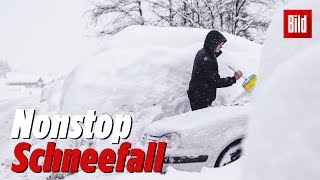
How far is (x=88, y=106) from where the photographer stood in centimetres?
677

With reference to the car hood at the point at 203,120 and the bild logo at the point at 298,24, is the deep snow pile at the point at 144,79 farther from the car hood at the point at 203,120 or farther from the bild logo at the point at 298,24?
the bild logo at the point at 298,24

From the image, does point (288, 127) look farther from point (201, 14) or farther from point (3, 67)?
point (3, 67)

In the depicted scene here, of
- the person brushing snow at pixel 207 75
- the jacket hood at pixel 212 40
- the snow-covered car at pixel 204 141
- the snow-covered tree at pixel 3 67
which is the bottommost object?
the snow-covered tree at pixel 3 67

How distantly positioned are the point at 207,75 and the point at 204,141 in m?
1.44

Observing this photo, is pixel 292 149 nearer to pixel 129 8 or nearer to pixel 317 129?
pixel 317 129

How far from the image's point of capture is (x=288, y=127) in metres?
0.81

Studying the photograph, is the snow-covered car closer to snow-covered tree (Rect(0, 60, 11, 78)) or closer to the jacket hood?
the jacket hood

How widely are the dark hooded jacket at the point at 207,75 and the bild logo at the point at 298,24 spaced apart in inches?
160

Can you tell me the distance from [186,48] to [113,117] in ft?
6.08

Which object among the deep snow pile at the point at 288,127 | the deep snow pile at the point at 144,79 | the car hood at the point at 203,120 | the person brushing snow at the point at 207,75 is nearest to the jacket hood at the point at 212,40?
the person brushing snow at the point at 207,75

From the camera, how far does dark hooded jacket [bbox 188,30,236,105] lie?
5629mm

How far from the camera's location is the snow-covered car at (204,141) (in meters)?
4.41

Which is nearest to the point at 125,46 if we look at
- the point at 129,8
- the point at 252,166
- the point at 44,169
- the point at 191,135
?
the point at 44,169

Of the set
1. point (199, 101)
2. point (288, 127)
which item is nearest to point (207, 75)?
point (199, 101)
